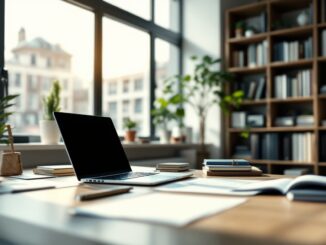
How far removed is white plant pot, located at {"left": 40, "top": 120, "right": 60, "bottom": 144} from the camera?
8.44ft

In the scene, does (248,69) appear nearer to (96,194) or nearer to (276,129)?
(276,129)

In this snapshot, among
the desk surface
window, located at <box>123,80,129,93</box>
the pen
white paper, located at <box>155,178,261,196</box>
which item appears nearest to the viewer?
the desk surface

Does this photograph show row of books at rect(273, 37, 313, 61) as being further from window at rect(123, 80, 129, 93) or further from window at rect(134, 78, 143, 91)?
window at rect(123, 80, 129, 93)

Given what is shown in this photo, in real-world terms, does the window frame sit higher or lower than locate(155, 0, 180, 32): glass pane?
lower

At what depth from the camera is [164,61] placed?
4465 millimetres

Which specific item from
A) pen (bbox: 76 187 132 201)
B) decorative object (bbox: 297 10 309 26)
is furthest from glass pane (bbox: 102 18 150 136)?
pen (bbox: 76 187 132 201)

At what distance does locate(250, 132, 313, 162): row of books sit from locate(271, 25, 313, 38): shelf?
1.02m

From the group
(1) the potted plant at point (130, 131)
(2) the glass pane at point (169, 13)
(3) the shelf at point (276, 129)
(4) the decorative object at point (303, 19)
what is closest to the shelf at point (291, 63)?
(4) the decorative object at point (303, 19)

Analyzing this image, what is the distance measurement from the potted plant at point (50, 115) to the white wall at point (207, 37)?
6.66 ft

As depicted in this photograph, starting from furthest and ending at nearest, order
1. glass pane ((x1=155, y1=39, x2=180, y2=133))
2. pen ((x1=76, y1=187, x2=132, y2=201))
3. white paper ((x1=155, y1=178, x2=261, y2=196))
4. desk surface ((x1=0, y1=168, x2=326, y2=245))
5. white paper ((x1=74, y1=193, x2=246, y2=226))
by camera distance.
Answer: glass pane ((x1=155, y1=39, x2=180, y2=133)), white paper ((x1=155, y1=178, x2=261, y2=196)), pen ((x1=76, y1=187, x2=132, y2=201)), white paper ((x1=74, y1=193, x2=246, y2=226)), desk surface ((x1=0, y1=168, x2=326, y2=245))

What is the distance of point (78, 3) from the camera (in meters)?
3.23

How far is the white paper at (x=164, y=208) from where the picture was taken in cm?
78

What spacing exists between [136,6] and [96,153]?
2845mm

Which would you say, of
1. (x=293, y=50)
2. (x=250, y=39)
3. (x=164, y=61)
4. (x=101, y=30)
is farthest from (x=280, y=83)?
(x=101, y=30)
